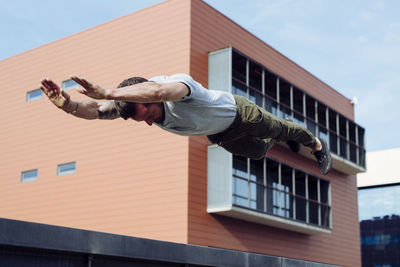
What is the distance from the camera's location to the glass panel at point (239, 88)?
18688 millimetres

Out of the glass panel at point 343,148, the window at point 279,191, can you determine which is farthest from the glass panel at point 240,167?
the glass panel at point 343,148

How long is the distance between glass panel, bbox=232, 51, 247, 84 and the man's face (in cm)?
1368

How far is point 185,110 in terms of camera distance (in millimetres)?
5273

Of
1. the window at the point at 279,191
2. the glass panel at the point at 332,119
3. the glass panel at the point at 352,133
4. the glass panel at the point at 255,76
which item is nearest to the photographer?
the window at the point at 279,191

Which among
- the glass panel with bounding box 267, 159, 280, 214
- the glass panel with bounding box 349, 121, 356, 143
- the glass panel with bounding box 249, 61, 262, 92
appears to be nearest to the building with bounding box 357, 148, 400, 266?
the glass panel with bounding box 349, 121, 356, 143

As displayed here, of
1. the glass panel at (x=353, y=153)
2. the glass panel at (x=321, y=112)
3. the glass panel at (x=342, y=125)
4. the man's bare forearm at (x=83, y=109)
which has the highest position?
the glass panel at (x=321, y=112)

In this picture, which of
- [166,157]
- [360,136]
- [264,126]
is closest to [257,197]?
[166,157]

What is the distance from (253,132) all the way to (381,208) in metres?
37.2

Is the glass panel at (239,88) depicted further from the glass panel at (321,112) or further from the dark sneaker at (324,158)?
the dark sneaker at (324,158)

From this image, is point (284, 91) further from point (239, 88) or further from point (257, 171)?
point (257, 171)

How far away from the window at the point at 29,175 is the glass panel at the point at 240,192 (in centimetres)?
783

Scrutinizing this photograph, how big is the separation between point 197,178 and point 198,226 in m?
1.35

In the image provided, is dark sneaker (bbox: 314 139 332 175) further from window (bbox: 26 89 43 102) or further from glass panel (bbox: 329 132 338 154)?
window (bbox: 26 89 43 102)

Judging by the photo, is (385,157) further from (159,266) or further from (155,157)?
(159,266)
